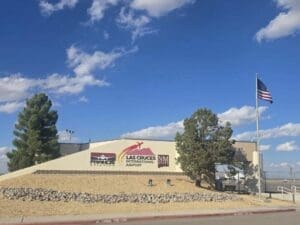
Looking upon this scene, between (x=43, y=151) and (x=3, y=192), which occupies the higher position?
(x=43, y=151)

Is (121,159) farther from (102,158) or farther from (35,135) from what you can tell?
(35,135)

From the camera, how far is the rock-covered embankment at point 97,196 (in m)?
32.1

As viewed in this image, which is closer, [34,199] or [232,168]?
[34,199]

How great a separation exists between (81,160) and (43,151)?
35.2ft

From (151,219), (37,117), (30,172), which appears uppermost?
(37,117)

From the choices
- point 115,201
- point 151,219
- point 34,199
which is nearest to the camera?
point 151,219

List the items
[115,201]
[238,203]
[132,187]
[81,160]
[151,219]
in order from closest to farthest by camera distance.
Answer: [151,219], [115,201], [238,203], [132,187], [81,160]

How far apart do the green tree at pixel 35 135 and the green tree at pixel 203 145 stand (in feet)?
51.4

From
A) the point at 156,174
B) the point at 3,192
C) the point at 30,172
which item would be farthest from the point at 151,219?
the point at 156,174

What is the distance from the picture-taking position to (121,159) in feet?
160

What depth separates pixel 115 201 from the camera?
112ft

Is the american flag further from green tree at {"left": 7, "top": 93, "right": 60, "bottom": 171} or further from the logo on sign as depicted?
green tree at {"left": 7, "top": 93, "right": 60, "bottom": 171}

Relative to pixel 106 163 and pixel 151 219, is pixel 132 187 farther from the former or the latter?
pixel 151 219

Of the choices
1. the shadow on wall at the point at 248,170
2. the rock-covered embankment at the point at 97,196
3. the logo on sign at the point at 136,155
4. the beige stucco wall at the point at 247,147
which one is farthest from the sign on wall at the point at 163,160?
the rock-covered embankment at the point at 97,196
